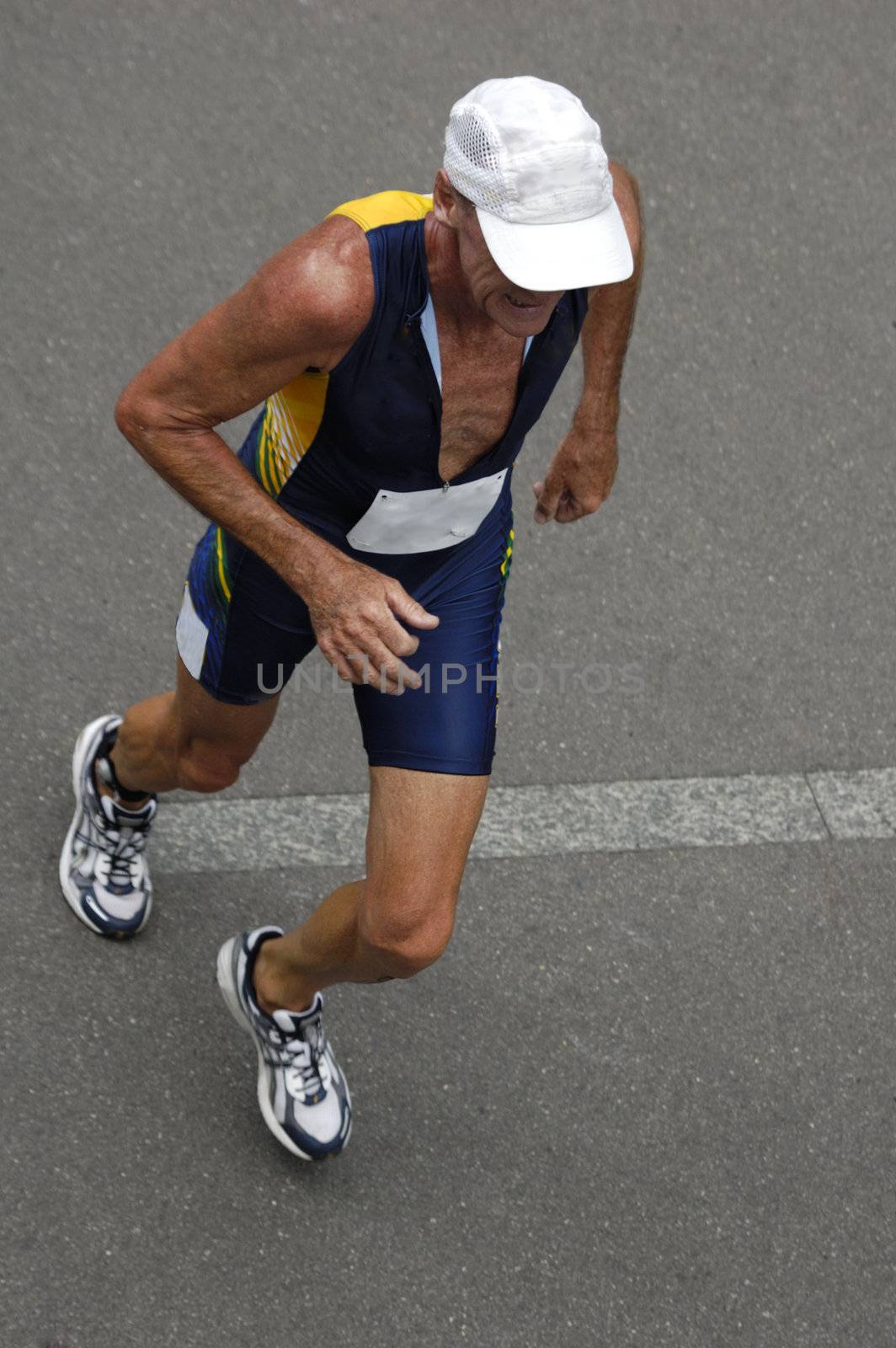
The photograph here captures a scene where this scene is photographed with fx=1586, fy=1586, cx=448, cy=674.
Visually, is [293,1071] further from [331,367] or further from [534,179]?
[534,179]

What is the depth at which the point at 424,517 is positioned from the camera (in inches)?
119

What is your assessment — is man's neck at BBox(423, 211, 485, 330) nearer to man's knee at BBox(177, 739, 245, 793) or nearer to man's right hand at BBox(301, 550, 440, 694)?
man's right hand at BBox(301, 550, 440, 694)

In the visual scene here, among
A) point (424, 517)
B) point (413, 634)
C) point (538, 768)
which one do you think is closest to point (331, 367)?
point (424, 517)

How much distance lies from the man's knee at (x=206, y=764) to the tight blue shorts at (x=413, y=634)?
214 mm

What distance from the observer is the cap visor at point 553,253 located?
2545 mm

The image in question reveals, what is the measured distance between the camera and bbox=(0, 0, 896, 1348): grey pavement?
3.43 m

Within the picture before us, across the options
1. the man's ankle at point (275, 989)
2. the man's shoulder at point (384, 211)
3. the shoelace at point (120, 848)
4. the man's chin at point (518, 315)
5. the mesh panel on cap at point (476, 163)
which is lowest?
the man's ankle at point (275, 989)

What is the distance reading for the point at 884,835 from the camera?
4266mm

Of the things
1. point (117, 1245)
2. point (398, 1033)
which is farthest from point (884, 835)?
point (117, 1245)

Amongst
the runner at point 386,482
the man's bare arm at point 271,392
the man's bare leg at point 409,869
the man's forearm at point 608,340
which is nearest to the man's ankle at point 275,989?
the runner at point 386,482

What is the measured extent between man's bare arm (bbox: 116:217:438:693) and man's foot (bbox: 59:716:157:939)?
3.83ft

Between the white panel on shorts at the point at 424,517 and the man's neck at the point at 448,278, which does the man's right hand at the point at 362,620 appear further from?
the man's neck at the point at 448,278

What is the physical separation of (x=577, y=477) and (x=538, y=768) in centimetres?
115

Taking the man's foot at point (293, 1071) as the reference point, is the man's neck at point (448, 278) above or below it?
above
